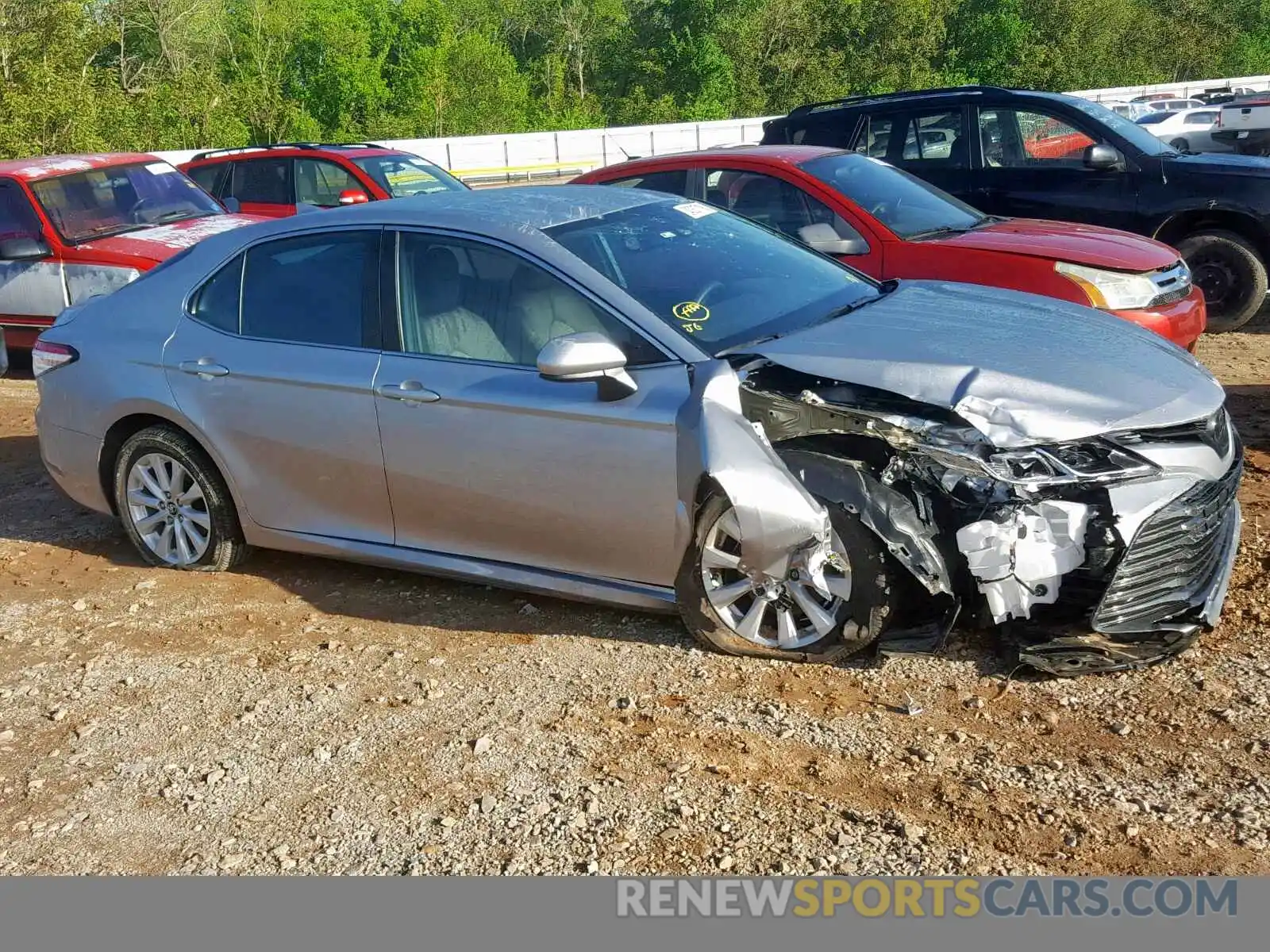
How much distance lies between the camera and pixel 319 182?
13.4 m

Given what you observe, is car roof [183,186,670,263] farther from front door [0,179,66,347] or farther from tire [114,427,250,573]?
front door [0,179,66,347]

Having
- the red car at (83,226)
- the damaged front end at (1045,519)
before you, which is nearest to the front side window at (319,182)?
the red car at (83,226)

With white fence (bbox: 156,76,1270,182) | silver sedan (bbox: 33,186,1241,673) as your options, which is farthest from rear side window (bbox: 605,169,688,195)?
white fence (bbox: 156,76,1270,182)

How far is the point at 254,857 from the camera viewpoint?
3688 mm

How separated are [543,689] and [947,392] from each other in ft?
5.62

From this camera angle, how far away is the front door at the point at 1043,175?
9711 mm

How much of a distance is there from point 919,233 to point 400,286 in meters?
3.78

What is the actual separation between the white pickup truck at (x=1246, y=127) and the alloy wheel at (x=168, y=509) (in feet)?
51.4

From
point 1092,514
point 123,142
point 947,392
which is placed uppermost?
point 947,392

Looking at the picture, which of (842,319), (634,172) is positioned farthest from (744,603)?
(634,172)

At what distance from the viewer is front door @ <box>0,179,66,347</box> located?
35.2 feet

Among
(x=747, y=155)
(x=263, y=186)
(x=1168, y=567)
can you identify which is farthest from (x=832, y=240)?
(x=263, y=186)

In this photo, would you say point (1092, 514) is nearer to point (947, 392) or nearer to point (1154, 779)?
point (947, 392)

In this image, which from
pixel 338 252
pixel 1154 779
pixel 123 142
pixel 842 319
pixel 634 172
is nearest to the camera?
pixel 1154 779
